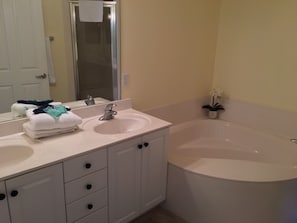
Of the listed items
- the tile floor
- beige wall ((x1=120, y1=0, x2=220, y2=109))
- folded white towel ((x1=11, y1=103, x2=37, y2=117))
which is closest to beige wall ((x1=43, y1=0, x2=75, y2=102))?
folded white towel ((x1=11, y1=103, x2=37, y2=117))

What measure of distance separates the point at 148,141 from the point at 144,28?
1044 millimetres

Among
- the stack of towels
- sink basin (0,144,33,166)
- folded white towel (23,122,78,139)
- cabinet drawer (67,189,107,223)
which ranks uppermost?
A: the stack of towels

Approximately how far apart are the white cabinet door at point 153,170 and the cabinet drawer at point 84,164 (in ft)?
1.17

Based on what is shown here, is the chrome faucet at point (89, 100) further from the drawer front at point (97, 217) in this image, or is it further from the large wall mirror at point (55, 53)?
the drawer front at point (97, 217)

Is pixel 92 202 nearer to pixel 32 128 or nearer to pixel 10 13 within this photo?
pixel 32 128

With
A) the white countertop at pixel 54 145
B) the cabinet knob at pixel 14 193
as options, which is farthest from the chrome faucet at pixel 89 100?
the cabinet knob at pixel 14 193

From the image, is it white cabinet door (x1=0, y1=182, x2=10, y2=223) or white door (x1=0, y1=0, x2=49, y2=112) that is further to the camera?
white door (x1=0, y1=0, x2=49, y2=112)

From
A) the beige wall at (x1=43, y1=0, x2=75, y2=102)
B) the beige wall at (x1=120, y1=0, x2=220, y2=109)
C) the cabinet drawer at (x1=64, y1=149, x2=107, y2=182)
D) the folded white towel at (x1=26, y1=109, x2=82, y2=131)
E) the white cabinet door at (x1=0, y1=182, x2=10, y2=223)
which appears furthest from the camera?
the beige wall at (x1=120, y1=0, x2=220, y2=109)

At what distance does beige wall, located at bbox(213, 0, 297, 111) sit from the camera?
242 centimetres

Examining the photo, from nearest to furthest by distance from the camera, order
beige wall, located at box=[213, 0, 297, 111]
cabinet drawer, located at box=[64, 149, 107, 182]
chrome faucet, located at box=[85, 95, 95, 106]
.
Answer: cabinet drawer, located at box=[64, 149, 107, 182]
chrome faucet, located at box=[85, 95, 95, 106]
beige wall, located at box=[213, 0, 297, 111]

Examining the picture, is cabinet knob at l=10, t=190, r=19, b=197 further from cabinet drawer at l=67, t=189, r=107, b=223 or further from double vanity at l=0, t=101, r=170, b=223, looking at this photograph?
cabinet drawer at l=67, t=189, r=107, b=223

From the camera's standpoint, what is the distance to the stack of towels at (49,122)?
1.55m

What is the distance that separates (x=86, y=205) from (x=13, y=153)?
551 millimetres

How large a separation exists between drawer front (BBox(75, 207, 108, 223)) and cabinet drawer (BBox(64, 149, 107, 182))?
32 cm
